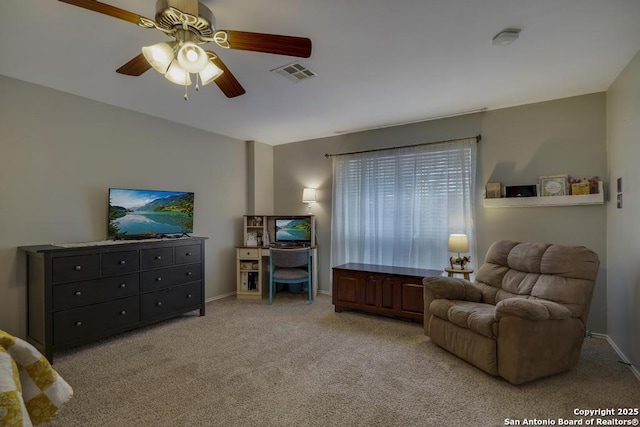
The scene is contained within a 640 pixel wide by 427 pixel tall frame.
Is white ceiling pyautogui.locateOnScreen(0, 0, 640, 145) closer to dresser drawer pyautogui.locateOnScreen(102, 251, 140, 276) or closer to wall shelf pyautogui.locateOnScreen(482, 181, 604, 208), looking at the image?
wall shelf pyautogui.locateOnScreen(482, 181, 604, 208)

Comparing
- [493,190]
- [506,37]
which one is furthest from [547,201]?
[506,37]

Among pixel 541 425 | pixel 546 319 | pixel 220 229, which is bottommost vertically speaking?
pixel 541 425

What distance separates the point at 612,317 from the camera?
9.61ft

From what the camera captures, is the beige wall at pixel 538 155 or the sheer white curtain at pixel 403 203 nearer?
the beige wall at pixel 538 155

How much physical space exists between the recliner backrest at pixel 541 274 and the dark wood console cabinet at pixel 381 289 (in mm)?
676

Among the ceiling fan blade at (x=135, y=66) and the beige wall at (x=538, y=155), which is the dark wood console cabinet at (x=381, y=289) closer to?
the beige wall at (x=538, y=155)

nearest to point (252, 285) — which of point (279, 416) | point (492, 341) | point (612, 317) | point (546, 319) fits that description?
point (279, 416)

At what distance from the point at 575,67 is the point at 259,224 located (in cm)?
418

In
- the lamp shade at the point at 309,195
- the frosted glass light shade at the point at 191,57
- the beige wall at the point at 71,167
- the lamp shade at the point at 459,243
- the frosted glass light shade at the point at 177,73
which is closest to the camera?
the frosted glass light shade at the point at 191,57

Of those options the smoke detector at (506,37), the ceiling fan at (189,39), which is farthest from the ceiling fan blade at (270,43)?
the smoke detector at (506,37)

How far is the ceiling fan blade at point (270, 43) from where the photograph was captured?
1.65m

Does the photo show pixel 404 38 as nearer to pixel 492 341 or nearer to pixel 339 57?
pixel 339 57

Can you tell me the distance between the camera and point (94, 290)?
2896 millimetres

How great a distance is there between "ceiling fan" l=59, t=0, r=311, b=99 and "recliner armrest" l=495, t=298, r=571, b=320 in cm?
224
